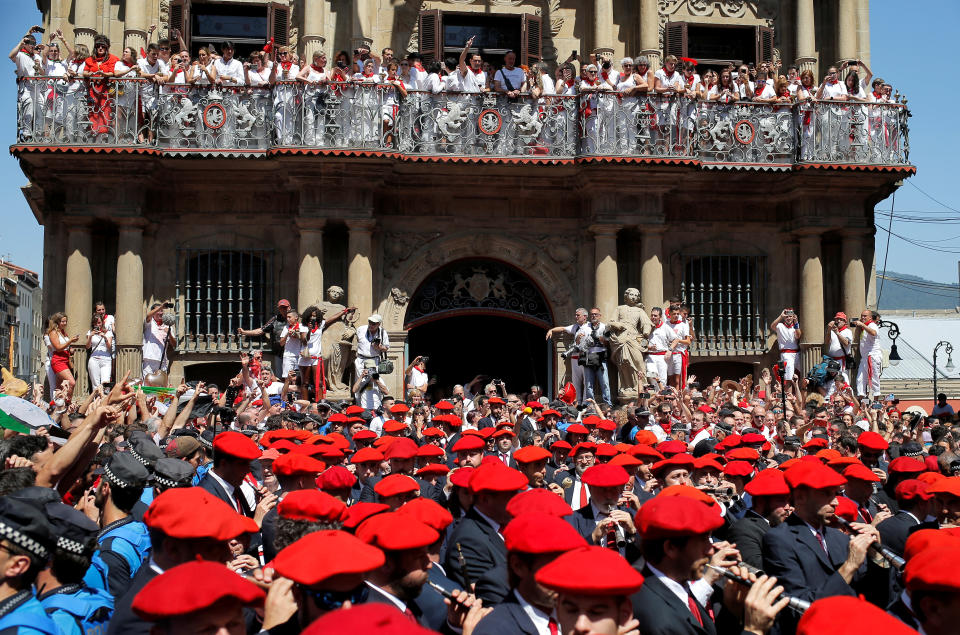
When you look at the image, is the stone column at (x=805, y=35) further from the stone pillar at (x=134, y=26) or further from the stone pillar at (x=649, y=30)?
the stone pillar at (x=134, y=26)

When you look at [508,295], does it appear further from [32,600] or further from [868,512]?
[32,600]

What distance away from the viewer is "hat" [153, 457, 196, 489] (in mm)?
6398

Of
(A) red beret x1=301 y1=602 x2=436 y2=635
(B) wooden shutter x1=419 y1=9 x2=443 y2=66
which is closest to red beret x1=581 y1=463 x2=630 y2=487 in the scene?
(A) red beret x1=301 y1=602 x2=436 y2=635

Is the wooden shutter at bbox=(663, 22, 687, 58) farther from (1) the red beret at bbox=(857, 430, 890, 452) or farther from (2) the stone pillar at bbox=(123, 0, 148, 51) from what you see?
(1) the red beret at bbox=(857, 430, 890, 452)

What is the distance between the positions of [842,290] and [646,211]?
15.3 feet

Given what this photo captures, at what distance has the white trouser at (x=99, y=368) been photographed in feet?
58.2

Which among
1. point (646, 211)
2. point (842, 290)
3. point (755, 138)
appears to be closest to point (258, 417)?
point (646, 211)

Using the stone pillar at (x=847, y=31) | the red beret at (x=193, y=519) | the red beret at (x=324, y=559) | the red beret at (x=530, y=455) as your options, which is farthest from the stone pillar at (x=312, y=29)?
the red beret at (x=324, y=559)

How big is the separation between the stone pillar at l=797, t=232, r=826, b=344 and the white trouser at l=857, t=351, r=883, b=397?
4.64 ft

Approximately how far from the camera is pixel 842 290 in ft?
68.0

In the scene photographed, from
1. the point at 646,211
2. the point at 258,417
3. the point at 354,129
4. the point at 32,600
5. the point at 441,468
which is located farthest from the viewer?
the point at 646,211

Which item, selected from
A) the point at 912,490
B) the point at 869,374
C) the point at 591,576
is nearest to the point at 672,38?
the point at 869,374

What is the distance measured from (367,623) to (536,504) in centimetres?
283

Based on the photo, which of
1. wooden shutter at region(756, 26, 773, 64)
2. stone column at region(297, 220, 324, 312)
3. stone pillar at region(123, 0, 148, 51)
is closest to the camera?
stone column at region(297, 220, 324, 312)
